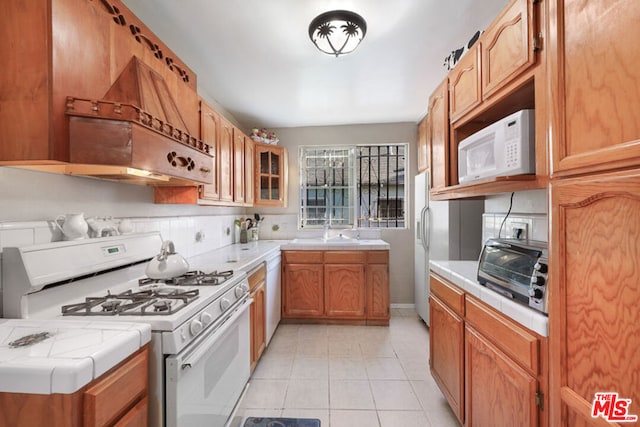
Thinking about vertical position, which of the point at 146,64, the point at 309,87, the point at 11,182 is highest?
the point at 309,87

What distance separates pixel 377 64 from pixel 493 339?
80.8 inches

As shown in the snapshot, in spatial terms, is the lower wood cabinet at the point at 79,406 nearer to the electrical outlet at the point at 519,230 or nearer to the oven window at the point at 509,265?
the oven window at the point at 509,265

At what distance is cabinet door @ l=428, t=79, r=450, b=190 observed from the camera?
1849 mm

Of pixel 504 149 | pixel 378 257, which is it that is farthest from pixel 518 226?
pixel 378 257

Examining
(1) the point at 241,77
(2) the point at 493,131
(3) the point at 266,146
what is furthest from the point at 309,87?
(2) the point at 493,131

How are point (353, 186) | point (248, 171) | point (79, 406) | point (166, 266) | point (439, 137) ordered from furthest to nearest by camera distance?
point (353, 186) → point (248, 171) → point (439, 137) → point (166, 266) → point (79, 406)

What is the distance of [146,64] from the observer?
1381 millimetres

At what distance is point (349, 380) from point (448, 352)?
87cm

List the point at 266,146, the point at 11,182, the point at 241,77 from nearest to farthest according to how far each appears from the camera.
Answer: the point at 11,182, the point at 241,77, the point at 266,146

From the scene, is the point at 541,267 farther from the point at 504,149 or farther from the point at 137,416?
the point at 137,416

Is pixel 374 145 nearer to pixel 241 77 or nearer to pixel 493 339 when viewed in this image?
pixel 241 77

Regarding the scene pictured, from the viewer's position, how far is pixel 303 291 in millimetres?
3102

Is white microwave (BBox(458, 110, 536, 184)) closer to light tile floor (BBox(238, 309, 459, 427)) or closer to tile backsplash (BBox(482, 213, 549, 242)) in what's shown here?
tile backsplash (BBox(482, 213, 549, 242))

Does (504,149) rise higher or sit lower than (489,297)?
higher
